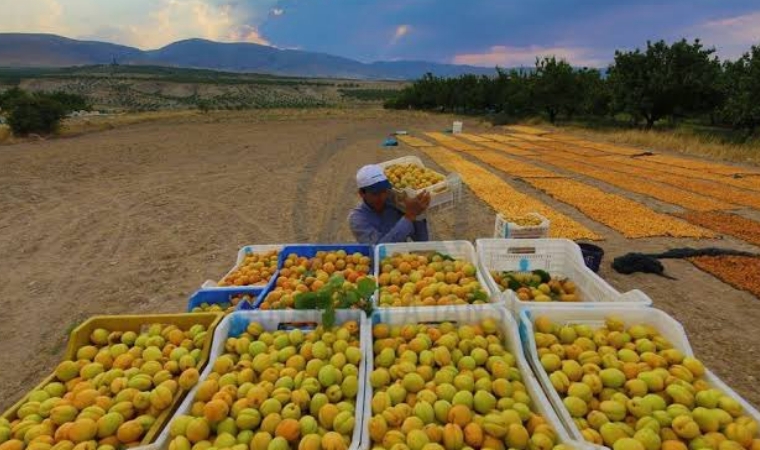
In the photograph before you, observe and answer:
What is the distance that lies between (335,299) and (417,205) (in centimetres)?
176

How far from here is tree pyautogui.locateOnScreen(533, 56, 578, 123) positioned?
37094mm

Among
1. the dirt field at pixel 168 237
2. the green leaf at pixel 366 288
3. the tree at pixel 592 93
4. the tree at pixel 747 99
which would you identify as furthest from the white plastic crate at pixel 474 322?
the tree at pixel 592 93

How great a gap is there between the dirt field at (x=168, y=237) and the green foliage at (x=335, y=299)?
348cm

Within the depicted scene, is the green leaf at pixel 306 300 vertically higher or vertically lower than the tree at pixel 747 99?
lower

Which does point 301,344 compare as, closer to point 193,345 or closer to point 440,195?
point 193,345

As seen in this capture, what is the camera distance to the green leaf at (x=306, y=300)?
2943 millimetres

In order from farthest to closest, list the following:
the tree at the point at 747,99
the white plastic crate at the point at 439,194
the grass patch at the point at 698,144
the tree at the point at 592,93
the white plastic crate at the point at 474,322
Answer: the tree at the point at 592,93 < the tree at the point at 747,99 < the grass patch at the point at 698,144 < the white plastic crate at the point at 439,194 < the white plastic crate at the point at 474,322

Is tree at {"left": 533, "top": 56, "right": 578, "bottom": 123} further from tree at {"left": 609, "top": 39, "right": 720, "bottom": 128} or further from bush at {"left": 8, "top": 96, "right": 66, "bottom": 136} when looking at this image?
bush at {"left": 8, "top": 96, "right": 66, "bottom": 136}

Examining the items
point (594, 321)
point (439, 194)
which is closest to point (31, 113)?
point (439, 194)

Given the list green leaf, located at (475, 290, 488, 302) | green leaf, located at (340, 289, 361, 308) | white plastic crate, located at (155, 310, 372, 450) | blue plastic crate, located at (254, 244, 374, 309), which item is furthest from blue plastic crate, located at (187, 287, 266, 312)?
green leaf, located at (475, 290, 488, 302)

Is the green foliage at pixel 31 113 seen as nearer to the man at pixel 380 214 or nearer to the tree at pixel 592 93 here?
the man at pixel 380 214

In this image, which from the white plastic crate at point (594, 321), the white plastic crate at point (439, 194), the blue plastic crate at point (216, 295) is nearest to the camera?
the white plastic crate at point (594, 321)

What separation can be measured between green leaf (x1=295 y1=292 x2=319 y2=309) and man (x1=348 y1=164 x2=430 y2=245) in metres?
1.62

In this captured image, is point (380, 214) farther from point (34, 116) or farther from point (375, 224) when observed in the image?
point (34, 116)
